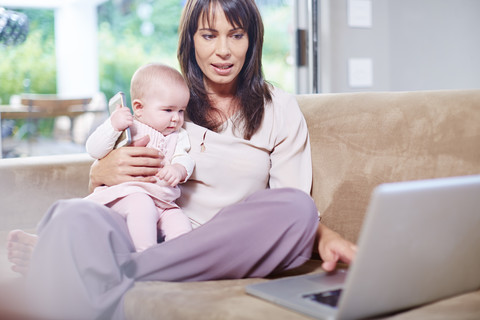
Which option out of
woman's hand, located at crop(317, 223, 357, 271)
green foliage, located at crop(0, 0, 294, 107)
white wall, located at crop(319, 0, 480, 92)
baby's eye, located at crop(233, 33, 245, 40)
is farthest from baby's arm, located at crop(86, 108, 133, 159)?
green foliage, located at crop(0, 0, 294, 107)

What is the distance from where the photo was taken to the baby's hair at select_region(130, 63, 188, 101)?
4.99 ft

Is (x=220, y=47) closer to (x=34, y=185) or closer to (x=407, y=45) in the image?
(x=34, y=185)

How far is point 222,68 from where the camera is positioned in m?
1.62

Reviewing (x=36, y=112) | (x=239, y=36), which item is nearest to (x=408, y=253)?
(x=239, y=36)

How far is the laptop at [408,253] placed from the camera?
85cm

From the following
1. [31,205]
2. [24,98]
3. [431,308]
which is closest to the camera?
[431,308]

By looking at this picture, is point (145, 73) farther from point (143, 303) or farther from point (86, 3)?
point (86, 3)

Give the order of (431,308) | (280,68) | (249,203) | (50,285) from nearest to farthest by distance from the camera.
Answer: (431,308) < (50,285) < (249,203) < (280,68)

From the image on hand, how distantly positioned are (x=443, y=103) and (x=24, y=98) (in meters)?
3.44

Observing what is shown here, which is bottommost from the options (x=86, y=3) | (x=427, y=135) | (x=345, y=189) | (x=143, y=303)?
(x=143, y=303)

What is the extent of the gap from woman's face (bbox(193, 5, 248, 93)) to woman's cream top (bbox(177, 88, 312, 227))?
0.49 feet

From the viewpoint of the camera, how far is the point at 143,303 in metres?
1.16

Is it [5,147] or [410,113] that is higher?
[410,113]

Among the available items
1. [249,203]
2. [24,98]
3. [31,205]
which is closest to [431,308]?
[249,203]
